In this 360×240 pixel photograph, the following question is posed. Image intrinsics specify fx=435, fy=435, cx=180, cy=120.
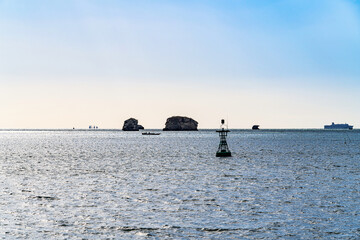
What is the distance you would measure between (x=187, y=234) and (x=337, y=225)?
396 inches

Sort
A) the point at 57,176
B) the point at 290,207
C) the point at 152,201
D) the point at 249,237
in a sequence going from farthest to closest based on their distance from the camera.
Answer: the point at 57,176
the point at 152,201
the point at 290,207
the point at 249,237

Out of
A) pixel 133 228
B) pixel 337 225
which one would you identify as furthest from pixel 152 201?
pixel 337 225

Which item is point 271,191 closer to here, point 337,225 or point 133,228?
point 337,225

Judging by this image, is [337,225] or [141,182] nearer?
[337,225]

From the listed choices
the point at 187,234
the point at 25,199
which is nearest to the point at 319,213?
the point at 187,234

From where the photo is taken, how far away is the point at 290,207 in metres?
34.6

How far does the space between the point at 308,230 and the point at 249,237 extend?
14.0ft

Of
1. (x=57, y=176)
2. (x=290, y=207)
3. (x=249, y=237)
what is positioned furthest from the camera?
(x=57, y=176)

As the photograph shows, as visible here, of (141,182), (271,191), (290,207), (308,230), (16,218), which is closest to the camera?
(308,230)

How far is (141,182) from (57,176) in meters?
13.9

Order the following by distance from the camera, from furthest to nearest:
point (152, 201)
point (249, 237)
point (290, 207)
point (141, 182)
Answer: point (141, 182)
point (152, 201)
point (290, 207)
point (249, 237)

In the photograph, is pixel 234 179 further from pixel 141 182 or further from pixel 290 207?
pixel 290 207

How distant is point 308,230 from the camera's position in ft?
89.1

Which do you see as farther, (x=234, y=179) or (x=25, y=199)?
(x=234, y=179)
